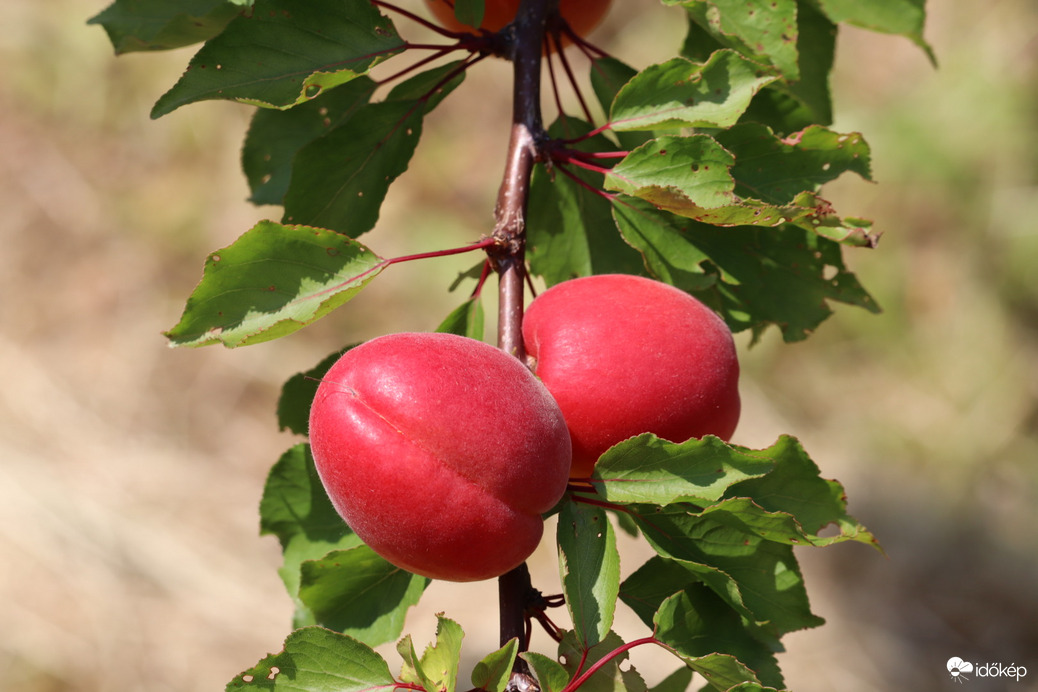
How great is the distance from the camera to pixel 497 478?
50cm

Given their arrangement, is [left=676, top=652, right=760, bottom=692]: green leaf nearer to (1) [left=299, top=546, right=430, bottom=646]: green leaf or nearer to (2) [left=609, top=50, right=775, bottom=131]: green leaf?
(1) [left=299, top=546, right=430, bottom=646]: green leaf

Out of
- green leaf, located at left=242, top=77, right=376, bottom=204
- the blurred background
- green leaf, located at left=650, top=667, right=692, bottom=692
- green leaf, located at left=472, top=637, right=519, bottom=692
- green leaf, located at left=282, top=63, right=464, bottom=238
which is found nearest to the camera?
green leaf, located at left=472, top=637, right=519, bottom=692

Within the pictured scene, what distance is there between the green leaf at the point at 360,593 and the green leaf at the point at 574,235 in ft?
0.94

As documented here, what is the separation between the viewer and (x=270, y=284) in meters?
0.56

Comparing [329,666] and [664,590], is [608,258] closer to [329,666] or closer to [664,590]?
[664,590]

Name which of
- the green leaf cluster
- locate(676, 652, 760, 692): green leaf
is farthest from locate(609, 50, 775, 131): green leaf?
locate(676, 652, 760, 692): green leaf

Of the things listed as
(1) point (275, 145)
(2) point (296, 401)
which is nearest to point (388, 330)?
(1) point (275, 145)

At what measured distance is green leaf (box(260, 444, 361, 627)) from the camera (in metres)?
0.69

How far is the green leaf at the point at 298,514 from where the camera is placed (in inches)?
27.1

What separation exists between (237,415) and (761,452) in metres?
2.06

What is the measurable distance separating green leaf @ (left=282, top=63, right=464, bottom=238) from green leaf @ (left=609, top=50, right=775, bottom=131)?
0.60 feet

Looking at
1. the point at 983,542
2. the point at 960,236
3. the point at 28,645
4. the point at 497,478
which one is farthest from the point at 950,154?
the point at 28,645

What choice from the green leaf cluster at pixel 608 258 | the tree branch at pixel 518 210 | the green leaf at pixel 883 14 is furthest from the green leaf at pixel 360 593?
the green leaf at pixel 883 14

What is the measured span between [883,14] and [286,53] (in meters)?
0.53
